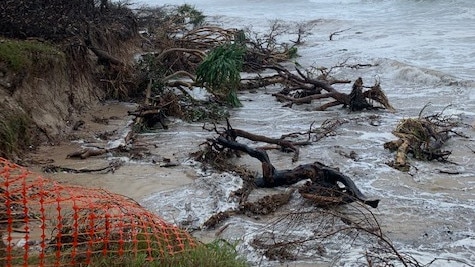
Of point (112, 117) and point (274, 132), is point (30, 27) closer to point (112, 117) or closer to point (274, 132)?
point (112, 117)

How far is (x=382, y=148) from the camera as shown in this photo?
831cm

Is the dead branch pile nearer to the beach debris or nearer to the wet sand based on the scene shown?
the beach debris

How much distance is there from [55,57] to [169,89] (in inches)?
107

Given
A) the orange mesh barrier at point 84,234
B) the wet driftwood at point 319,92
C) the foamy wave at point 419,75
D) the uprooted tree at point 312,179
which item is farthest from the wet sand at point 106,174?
the foamy wave at point 419,75

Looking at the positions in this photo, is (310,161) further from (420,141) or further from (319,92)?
(319,92)

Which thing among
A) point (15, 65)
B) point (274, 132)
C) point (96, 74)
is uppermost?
point (15, 65)

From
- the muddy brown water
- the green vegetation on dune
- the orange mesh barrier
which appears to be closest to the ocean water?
the muddy brown water

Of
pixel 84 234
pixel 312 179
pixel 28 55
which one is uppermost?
pixel 28 55

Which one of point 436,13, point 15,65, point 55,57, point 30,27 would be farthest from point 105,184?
point 436,13

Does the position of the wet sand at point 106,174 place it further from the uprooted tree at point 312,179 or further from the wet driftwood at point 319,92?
the wet driftwood at point 319,92

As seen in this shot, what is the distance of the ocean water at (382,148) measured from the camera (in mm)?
5270

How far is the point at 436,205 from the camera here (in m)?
6.08

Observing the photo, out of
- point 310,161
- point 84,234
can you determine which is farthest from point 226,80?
point 84,234

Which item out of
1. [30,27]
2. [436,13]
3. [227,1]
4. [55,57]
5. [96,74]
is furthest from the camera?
[227,1]
